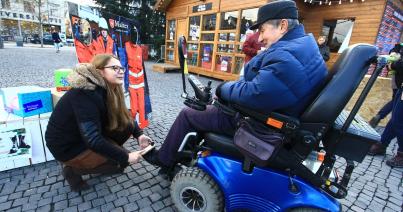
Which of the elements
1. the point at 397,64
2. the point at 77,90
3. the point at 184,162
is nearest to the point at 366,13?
the point at 397,64

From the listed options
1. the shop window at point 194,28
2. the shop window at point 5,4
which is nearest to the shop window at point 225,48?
the shop window at point 194,28

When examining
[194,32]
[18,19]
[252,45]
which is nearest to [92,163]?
[252,45]

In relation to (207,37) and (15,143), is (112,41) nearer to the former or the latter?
(15,143)

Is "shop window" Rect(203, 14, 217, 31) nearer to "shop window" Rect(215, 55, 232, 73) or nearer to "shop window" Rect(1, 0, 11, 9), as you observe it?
"shop window" Rect(215, 55, 232, 73)

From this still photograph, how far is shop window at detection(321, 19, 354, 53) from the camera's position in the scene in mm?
7081

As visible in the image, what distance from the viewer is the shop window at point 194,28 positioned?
33.2 feet

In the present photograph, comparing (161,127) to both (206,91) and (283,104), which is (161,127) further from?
(283,104)

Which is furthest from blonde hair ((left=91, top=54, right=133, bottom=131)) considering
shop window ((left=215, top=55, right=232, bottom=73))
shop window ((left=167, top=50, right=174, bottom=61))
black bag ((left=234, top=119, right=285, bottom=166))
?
shop window ((left=167, top=50, right=174, bottom=61))

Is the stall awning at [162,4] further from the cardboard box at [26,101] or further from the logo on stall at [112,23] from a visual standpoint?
the cardboard box at [26,101]

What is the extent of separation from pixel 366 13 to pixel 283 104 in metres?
7.27

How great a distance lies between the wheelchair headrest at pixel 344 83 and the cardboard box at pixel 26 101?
272cm

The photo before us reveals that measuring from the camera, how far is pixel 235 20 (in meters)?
8.30

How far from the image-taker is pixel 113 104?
80.7 inches

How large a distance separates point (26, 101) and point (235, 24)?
735 cm
